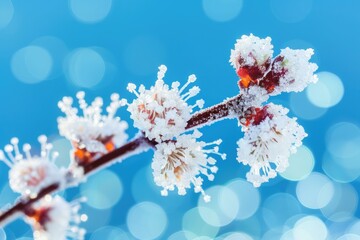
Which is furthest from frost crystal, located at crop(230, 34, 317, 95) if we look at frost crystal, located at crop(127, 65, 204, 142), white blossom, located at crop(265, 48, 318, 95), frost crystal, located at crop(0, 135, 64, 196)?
frost crystal, located at crop(0, 135, 64, 196)

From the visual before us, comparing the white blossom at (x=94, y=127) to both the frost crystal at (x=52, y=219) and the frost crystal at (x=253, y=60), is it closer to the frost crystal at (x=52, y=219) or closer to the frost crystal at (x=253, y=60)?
the frost crystal at (x=52, y=219)

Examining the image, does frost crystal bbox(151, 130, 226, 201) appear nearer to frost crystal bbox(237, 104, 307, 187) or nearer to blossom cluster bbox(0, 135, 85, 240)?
frost crystal bbox(237, 104, 307, 187)

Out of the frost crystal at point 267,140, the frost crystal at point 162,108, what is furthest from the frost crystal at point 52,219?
the frost crystal at point 267,140

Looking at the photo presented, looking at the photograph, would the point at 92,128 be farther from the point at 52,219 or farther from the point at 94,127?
the point at 52,219

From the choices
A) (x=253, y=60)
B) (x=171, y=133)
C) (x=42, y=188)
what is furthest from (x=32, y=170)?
(x=253, y=60)

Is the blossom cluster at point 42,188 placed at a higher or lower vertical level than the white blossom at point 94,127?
lower
